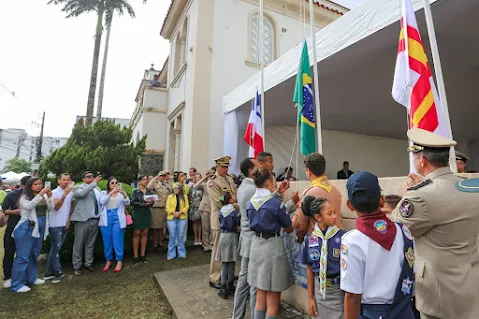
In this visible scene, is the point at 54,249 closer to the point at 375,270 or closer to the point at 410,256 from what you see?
the point at 375,270

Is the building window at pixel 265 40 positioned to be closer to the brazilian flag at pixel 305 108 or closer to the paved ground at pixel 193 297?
the brazilian flag at pixel 305 108

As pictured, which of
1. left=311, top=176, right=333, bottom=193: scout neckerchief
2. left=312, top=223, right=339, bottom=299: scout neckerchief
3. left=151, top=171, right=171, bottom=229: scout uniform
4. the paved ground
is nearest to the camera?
left=312, top=223, right=339, bottom=299: scout neckerchief

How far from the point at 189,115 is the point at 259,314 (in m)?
7.28

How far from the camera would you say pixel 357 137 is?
9.90m

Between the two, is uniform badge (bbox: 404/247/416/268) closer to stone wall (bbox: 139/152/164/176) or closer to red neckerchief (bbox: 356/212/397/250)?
red neckerchief (bbox: 356/212/397/250)

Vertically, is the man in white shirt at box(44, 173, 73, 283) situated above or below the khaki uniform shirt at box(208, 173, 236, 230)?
below

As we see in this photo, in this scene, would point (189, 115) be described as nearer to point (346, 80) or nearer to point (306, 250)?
point (346, 80)

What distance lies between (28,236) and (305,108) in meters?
4.98

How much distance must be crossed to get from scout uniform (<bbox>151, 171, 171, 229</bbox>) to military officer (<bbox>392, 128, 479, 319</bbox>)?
5400mm

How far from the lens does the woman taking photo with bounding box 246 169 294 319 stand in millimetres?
2469

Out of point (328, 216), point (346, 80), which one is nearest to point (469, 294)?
point (328, 216)

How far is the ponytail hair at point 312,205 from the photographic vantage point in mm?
1910

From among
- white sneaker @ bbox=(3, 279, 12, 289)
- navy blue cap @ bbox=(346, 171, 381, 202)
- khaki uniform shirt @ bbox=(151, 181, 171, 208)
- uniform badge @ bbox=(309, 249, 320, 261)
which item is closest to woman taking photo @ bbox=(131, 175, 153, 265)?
khaki uniform shirt @ bbox=(151, 181, 171, 208)

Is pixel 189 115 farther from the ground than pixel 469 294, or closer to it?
farther from the ground
